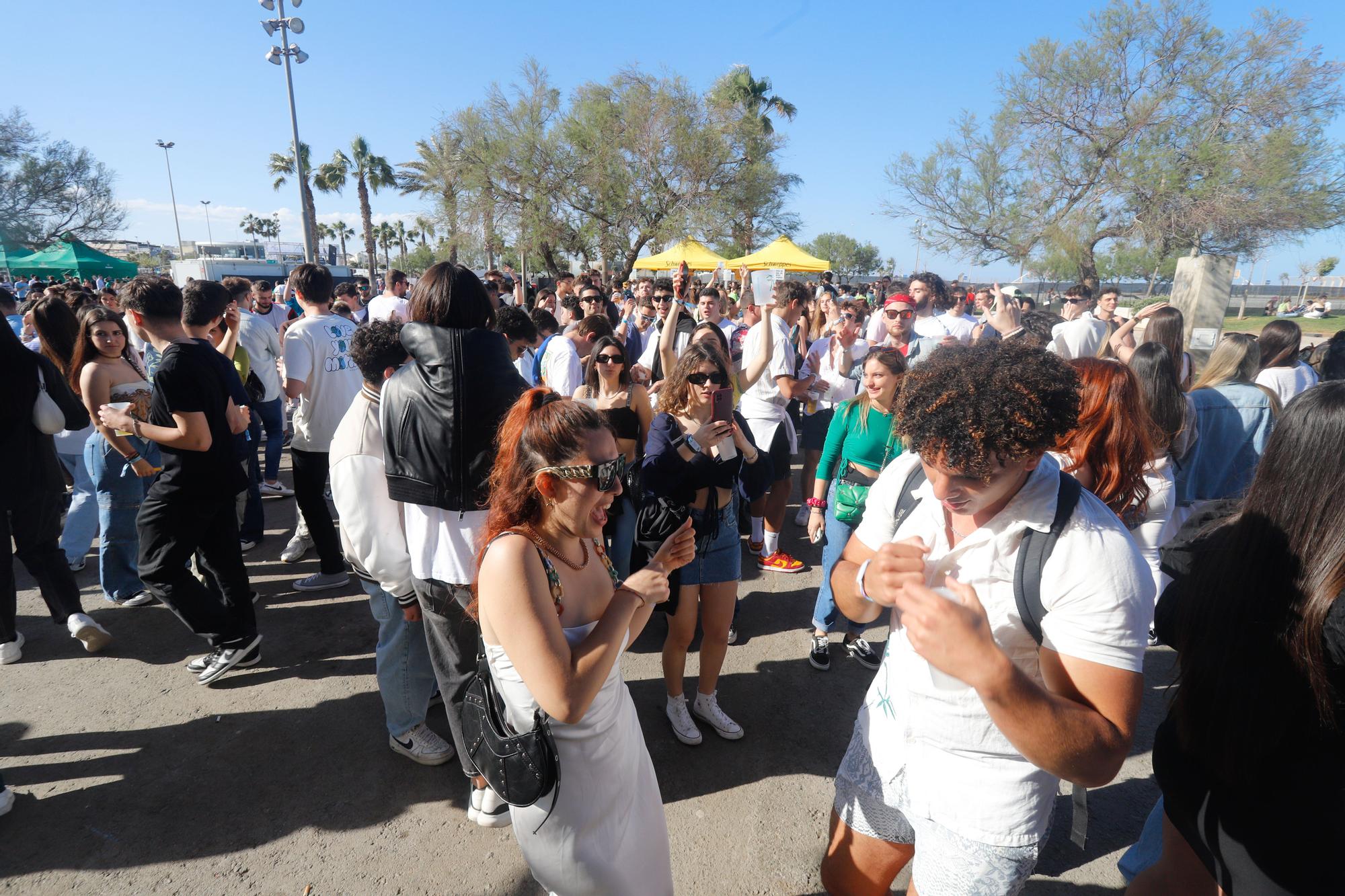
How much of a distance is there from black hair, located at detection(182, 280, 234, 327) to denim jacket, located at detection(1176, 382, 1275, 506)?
18.1ft

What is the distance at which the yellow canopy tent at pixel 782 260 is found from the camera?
16.0 meters

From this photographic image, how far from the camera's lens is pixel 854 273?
87.2 m

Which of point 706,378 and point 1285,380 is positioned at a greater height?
point 706,378

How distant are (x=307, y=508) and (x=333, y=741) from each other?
180cm

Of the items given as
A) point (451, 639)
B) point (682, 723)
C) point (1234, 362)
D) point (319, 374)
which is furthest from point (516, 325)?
point (1234, 362)

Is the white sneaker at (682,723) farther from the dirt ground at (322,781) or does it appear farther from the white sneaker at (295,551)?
the white sneaker at (295,551)

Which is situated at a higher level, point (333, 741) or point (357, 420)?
point (357, 420)

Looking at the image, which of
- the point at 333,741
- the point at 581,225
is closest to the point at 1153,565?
the point at 333,741

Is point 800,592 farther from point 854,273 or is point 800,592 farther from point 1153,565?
point 854,273

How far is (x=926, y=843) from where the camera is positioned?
161 cm

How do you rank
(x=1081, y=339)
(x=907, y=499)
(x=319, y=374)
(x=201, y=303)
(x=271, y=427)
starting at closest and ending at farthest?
(x=907, y=499)
(x=201, y=303)
(x=319, y=374)
(x=1081, y=339)
(x=271, y=427)

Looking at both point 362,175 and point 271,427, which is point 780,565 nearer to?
point 271,427

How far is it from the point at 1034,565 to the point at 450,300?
78.2 inches

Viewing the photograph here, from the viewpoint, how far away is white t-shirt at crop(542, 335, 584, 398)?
4.48 m
